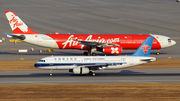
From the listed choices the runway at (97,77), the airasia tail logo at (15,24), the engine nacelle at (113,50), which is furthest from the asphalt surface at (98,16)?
the runway at (97,77)

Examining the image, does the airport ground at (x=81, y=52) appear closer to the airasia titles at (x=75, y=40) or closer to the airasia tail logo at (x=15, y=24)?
the airasia tail logo at (x=15, y=24)

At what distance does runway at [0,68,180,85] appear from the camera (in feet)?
153

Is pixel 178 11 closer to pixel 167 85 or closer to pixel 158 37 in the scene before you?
pixel 158 37

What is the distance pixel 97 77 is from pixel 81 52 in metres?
34.4

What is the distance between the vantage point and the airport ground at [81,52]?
1545 inches

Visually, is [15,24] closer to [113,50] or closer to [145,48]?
[113,50]

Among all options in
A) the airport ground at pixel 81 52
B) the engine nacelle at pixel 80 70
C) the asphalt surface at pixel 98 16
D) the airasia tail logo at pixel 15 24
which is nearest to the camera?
the airport ground at pixel 81 52

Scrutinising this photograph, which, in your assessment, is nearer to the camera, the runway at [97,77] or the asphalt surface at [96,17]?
the runway at [97,77]

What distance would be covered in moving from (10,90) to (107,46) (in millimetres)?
35897

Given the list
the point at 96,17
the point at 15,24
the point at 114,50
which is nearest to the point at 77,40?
the point at 114,50

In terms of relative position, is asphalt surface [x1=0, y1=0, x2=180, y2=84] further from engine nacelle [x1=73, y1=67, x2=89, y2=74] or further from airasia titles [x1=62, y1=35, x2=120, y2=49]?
engine nacelle [x1=73, y1=67, x2=89, y2=74]

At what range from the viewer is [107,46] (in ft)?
239

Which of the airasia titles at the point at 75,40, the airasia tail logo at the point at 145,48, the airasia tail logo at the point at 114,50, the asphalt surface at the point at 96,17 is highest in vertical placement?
the asphalt surface at the point at 96,17

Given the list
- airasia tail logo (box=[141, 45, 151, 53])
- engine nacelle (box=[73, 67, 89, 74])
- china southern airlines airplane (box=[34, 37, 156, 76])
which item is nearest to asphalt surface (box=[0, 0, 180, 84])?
china southern airlines airplane (box=[34, 37, 156, 76])
